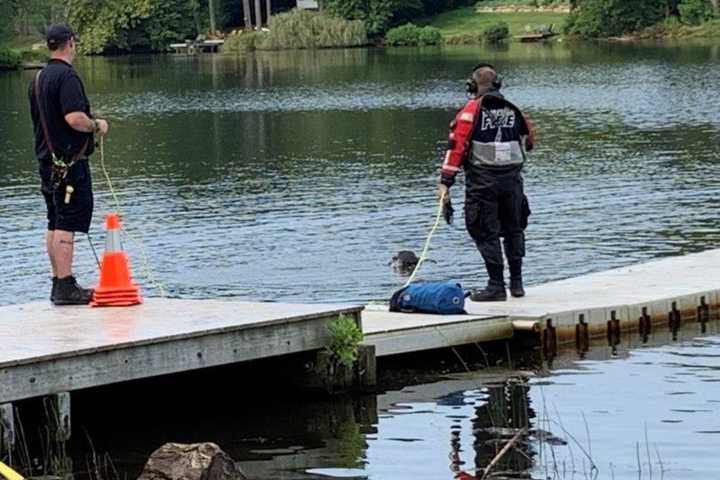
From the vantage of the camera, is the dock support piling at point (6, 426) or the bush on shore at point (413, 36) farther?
the bush on shore at point (413, 36)

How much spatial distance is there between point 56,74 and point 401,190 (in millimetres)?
18355

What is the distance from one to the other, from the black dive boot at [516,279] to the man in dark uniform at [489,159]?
26 cm

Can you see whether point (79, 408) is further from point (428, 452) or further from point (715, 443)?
point (715, 443)

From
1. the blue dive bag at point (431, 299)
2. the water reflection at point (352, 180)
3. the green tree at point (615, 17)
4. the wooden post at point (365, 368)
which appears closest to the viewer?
the wooden post at point (365, 368)

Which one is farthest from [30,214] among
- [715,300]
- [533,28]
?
[533,28]

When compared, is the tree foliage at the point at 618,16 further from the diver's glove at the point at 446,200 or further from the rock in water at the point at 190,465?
the rock in water at the point at 190,465

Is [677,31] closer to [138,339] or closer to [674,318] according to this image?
[674,318]

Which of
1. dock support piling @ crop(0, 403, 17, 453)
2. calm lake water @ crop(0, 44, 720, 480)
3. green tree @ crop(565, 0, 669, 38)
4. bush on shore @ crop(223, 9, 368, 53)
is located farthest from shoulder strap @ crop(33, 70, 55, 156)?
bush on shore @ crop(223, 9, 368, 53)

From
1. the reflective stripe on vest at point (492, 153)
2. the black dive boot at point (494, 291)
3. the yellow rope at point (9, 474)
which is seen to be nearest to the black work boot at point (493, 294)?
the black dive boot at point (494, 291)

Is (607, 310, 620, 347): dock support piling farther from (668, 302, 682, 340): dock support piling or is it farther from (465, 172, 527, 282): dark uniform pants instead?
(465, 172, 527, 282): dark uniform pants

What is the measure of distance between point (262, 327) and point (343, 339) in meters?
0.76

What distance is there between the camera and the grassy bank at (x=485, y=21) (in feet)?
390

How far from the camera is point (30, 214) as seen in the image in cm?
2956

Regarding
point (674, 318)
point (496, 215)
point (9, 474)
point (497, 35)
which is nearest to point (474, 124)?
point (496, 215)
